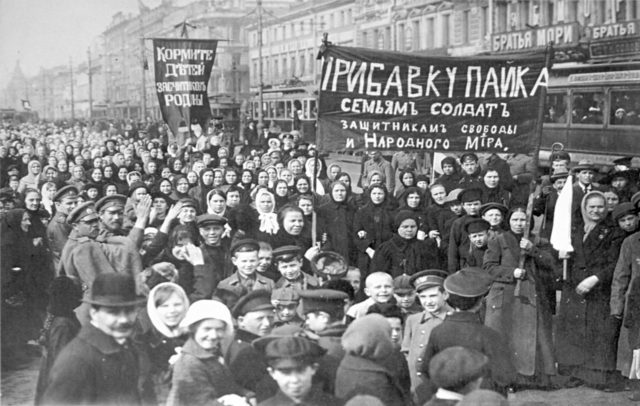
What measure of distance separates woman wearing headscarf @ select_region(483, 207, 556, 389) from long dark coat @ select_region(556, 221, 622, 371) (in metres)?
0.38

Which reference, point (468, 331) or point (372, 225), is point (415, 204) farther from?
point (468, 331)

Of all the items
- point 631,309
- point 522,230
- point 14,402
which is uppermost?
point 522,230

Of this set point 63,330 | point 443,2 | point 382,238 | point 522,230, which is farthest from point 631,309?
point 443,2

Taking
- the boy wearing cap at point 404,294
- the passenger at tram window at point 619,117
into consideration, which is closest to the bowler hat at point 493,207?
the boy wearing cap at point 404,294

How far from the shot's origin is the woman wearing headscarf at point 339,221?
7137mm

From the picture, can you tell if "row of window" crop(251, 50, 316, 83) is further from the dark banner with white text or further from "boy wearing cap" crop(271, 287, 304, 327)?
"boy wearing cap" crop(271, 287, 304, 327)

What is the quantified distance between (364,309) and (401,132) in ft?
5.67

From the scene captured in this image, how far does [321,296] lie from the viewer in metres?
4.15

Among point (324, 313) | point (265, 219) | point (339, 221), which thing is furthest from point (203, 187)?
point (324, 313)

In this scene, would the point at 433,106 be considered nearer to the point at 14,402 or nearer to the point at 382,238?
the point at 382,238

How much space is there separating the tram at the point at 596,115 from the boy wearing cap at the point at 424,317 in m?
9.52

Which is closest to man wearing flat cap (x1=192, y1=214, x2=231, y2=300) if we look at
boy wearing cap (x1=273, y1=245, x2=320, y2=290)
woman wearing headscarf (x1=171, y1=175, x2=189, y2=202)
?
boy wearing cap (x1=273, y1=245, x2=320, y2=290)

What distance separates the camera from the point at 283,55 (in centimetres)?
3089

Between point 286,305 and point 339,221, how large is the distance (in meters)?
2.78
